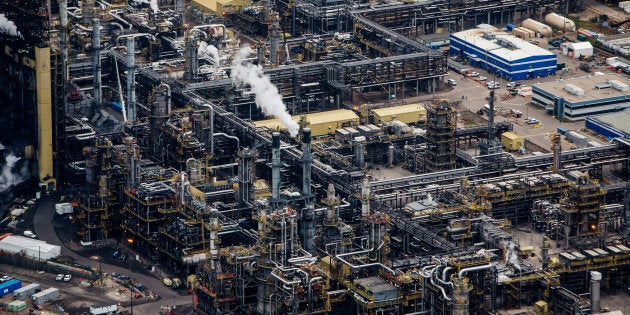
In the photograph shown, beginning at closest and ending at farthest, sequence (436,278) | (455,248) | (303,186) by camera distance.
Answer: (436,278), (455,248), (303,186)

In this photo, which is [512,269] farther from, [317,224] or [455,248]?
[317,224]

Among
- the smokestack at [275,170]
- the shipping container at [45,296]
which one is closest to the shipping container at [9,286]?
the shipping container at [45,296]

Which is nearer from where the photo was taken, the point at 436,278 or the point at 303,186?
the point at 436,278

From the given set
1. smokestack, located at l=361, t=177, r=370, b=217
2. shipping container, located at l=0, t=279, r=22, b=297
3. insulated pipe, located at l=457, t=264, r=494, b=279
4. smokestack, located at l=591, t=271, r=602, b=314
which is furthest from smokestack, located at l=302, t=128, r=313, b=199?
smokestack, located at l=591, t=271, r=602, b=314

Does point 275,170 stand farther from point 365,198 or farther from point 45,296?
point 45,296

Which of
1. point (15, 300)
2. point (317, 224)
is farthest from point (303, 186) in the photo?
point (15, 300)

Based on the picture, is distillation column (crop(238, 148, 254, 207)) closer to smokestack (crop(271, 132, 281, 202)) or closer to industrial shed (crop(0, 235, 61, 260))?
smokestack (crop(271, 132, 281, 202))

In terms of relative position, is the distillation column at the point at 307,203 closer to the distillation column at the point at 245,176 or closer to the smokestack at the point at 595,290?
the distillation column at the point at 245,176

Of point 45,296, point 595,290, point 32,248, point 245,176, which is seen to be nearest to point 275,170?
point 245,176
